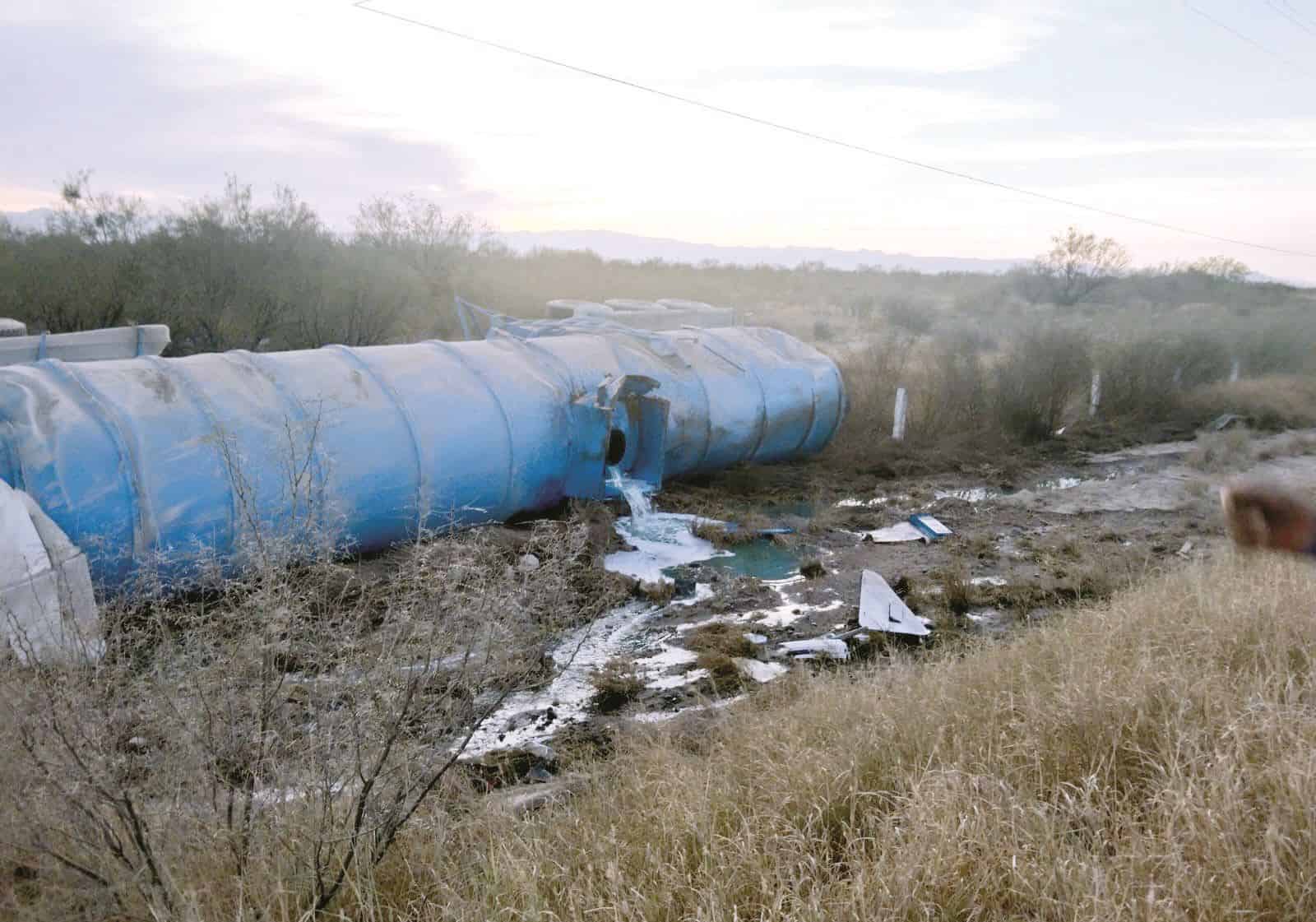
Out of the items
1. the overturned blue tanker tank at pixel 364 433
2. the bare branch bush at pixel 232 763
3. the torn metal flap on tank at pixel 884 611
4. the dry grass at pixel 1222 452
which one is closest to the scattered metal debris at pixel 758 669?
the torn metal flap on tank at pixel 884 611

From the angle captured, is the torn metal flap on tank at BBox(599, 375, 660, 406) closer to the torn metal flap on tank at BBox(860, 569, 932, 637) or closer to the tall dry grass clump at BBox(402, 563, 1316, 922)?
the torn metal flap on tank at BBox(860, 569, 932, 637)

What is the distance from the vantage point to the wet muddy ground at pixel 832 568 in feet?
20.5

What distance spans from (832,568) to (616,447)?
9.61ft

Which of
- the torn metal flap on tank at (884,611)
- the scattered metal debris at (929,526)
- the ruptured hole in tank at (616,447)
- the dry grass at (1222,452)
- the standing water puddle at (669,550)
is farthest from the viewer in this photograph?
the dry grass at (1222,452)

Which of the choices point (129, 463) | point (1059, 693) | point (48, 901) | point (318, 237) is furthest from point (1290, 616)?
point (318, 237)

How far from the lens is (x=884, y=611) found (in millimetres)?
7469

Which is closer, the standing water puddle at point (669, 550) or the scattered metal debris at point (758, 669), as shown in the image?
the scattered metal debris at point (758, 669)

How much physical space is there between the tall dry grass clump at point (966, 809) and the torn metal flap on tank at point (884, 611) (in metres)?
2.29

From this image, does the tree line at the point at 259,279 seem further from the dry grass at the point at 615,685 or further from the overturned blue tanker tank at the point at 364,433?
the dry grass at the point at 615,685

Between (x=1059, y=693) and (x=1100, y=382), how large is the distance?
48.9 feet

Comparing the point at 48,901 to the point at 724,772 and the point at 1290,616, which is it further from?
the point at 1290,616

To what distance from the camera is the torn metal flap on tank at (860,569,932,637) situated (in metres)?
7.17

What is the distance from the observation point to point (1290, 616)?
16.0ft

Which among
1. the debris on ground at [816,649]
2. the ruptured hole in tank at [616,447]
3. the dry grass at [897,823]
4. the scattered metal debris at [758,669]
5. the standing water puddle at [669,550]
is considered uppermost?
the ruptured hole in tank at [616,447]
